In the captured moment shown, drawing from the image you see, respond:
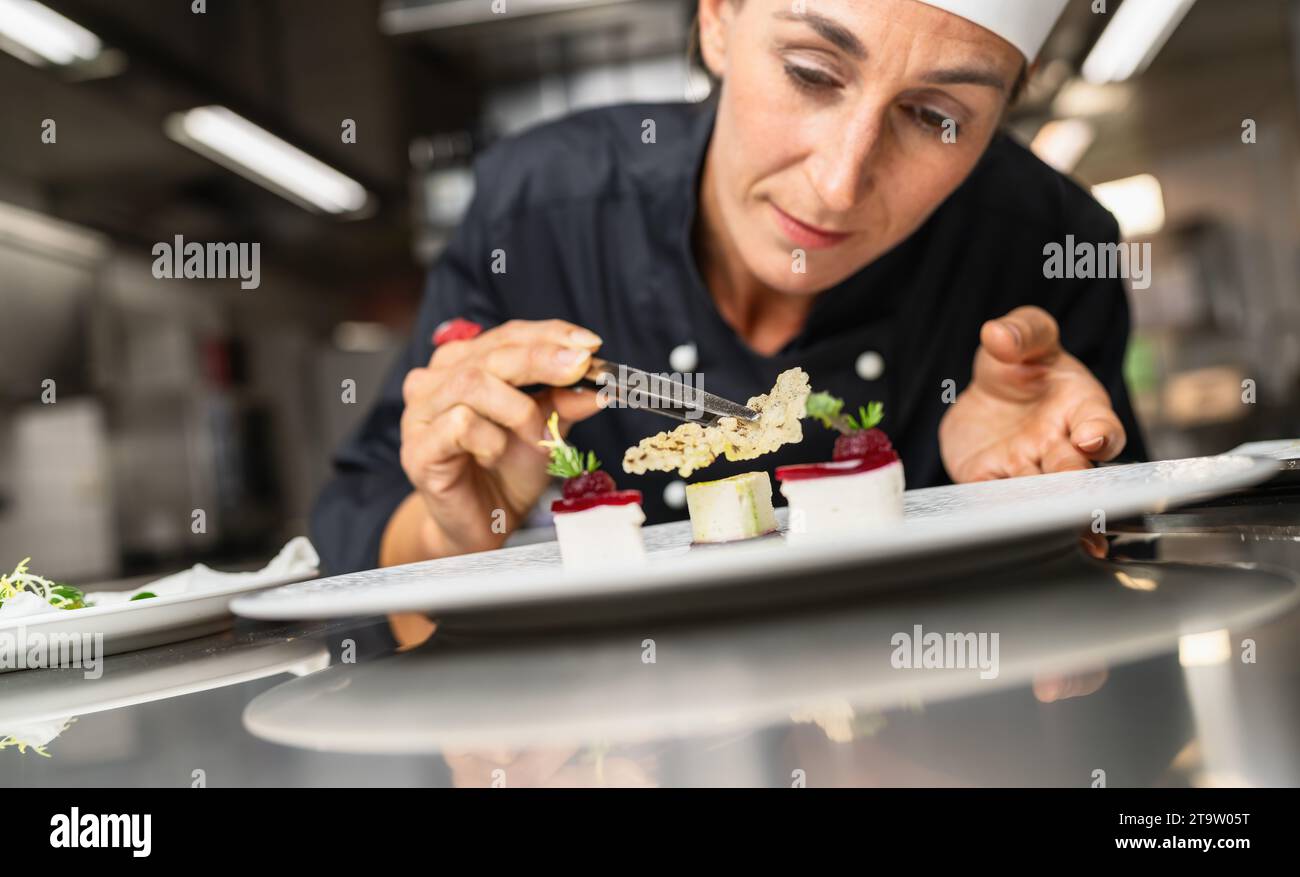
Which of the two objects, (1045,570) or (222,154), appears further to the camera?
(222,154)

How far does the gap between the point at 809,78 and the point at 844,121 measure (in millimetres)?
83

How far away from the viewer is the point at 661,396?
3.40 feet

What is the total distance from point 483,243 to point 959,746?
68.5 inches

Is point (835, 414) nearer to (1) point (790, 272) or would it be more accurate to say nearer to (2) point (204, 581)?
(1) point (790, 272)

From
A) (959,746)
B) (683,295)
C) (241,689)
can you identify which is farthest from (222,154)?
(959,746)

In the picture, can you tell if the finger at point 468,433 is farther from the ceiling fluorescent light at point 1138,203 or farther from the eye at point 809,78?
the ceiling fluorescent light at point 1138,203

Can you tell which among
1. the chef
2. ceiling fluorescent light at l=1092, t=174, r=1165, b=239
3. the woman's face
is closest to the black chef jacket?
the chef

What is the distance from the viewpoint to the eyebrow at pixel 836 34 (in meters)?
1.21

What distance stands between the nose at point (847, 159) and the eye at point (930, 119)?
0.08 m

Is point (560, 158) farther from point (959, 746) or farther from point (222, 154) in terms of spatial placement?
point (222, 154)

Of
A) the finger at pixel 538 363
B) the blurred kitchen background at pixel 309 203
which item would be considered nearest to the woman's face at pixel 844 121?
the finger at pixel 538 363

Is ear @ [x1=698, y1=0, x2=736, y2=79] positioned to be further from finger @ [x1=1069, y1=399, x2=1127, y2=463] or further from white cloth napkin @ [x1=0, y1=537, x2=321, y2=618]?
white cloth napkin @ [x1=0, y1=537, x2=321, y2=618]

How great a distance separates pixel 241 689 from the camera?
791 millimetres
